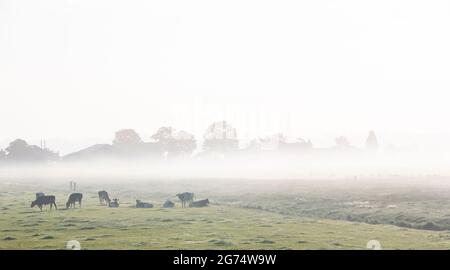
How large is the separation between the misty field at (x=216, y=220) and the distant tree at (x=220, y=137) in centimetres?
177

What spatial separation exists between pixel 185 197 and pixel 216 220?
2410 mm

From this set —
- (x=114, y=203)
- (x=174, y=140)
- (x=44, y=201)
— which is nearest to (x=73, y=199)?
(x=44, y=201)

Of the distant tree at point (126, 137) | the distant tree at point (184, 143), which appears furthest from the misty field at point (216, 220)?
the distant tree at point (126, 137)

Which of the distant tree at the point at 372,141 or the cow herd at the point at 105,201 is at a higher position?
the distant tree at the point at 372,141

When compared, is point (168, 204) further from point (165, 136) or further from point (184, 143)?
point (165, 136)

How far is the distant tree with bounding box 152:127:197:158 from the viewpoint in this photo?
18.8 metres

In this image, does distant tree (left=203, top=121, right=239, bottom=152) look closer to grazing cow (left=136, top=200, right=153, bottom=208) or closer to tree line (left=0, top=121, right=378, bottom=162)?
tree line (left=0, top=121, right=378, bottom=162)

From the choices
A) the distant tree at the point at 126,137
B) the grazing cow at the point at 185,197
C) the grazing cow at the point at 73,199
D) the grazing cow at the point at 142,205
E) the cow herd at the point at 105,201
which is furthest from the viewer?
the grazing cow at the point at 142,205

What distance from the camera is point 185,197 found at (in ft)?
68.1

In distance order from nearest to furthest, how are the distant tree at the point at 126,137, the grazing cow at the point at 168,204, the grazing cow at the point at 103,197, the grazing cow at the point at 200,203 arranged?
the distant tree at the point at 126,137, the grazing cow at the point at 103,197, the grazing cow at the point at 200,203, the grazing cow at the point at 168,204

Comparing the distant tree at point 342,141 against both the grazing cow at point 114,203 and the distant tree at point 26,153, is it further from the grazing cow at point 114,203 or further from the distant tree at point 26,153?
the distant tree at point 26,153

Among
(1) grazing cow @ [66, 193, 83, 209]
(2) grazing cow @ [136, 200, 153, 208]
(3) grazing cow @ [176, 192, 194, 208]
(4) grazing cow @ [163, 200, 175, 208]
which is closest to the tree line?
(3) grazing cow @ [176, 192, 194, 208]

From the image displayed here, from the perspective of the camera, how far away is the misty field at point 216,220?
1559cm
